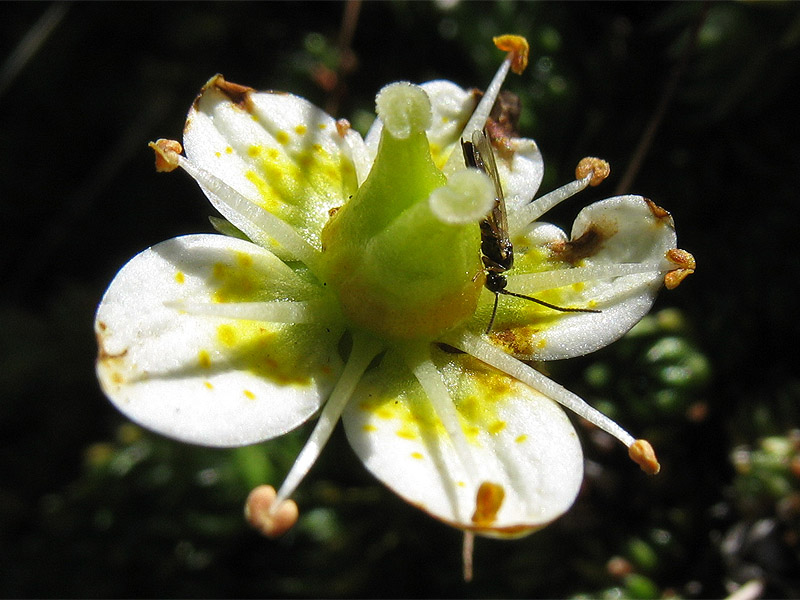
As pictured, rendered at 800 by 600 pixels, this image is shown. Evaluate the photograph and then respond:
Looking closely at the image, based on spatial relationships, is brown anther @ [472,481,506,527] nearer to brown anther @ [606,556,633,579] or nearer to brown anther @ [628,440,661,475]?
brown anther @ [628,440,661,475]

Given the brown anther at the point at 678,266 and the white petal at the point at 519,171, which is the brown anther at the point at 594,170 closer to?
the white petal at the point at 519,171

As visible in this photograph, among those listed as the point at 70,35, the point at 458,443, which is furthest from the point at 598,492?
the point at 70,35

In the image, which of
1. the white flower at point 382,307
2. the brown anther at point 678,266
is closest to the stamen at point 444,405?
the white flower at point 382,307

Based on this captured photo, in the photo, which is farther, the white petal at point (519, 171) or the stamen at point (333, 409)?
the white petal at point (519, 171)

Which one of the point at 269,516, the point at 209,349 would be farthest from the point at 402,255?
the point at 269,516

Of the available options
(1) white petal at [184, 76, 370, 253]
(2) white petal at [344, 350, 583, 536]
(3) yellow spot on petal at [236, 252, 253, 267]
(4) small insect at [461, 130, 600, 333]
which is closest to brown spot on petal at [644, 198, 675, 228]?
(4) small insect at [461, 130, 600, 333]

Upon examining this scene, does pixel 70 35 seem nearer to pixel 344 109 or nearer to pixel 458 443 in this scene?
pixel 344 109

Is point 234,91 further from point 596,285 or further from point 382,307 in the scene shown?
point 596,285
